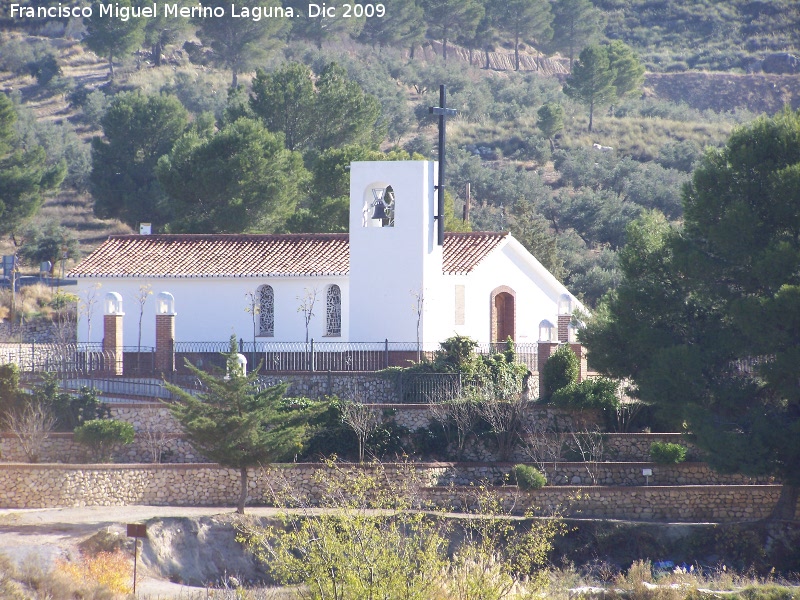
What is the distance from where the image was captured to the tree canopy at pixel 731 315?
25.7 meters

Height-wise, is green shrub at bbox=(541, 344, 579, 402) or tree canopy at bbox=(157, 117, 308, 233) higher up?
tree canopy at bbox=(157, 117, 308, 233)

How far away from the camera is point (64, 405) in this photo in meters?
30.2

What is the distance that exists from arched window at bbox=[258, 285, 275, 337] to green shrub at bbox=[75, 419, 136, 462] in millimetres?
6665

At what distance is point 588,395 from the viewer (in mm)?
29641

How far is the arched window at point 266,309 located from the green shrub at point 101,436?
6665mm

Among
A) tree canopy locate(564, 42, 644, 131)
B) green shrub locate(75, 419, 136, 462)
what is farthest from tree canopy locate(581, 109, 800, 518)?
tree canopy locate(564, 42, 644, 131)

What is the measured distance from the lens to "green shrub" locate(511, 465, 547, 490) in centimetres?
2731

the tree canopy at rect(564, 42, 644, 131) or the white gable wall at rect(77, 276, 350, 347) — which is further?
the tree canopy at rect(564, 42, 644, 131)

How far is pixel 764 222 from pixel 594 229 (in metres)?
33.2

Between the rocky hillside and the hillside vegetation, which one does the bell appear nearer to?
the hillside vegetation

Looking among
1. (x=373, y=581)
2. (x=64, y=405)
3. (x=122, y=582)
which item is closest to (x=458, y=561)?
(x=373, y=581)

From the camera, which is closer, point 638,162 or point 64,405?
point 64,405

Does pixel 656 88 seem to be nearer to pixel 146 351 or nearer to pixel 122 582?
pixel 146 351

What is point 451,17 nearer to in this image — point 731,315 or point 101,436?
point 101,436
